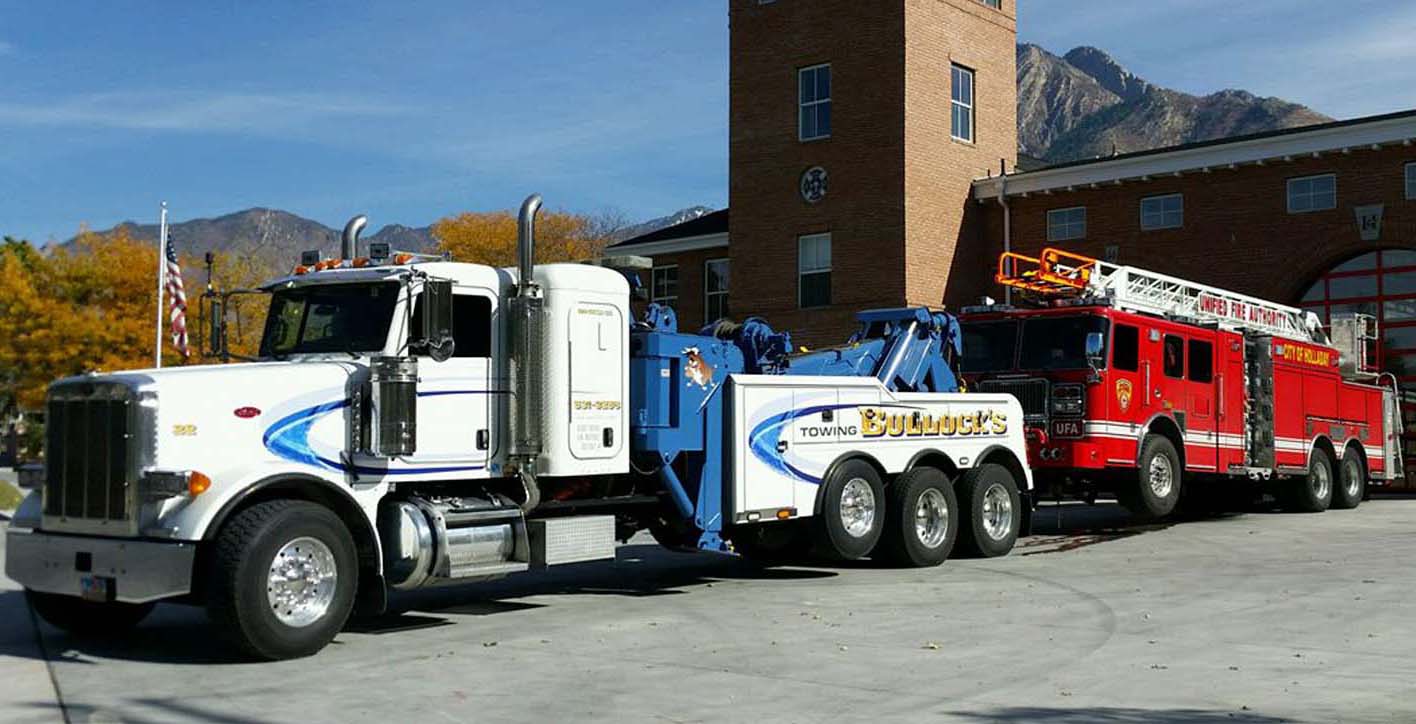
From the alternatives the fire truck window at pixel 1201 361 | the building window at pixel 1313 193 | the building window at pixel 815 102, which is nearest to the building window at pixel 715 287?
the building window at pixel 815 102

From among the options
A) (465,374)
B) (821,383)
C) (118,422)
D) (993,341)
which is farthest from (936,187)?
(118,422)

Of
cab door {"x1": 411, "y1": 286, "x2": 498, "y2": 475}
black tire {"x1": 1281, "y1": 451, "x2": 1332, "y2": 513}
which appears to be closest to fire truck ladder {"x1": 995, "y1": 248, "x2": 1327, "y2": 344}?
black tire {"x1": 1281, "y1": 451, "x2": 1332, "y2": 513}

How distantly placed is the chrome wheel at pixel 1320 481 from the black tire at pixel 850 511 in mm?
11605

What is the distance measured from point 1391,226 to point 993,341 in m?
15.0

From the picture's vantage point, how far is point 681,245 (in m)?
40.9

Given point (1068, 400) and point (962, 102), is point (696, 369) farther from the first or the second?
point (962, 102)

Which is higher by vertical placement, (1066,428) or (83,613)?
(1066,428)

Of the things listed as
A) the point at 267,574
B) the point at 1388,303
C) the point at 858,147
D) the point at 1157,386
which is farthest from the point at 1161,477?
the point at 858,147

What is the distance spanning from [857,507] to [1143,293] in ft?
23.5

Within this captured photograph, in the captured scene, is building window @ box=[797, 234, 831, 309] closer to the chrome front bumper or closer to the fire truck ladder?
the fire truck ladder

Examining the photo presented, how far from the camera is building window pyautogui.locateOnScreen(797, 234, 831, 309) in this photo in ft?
112

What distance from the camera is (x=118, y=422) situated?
9.43 metres

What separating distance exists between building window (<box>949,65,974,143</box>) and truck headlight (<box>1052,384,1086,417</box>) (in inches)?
687

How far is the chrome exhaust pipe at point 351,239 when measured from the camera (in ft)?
39.1
